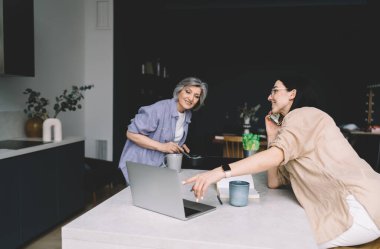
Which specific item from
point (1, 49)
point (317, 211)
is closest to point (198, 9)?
point (1, 49)

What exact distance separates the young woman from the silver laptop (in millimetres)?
111

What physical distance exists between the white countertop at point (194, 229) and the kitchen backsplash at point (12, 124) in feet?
8.81

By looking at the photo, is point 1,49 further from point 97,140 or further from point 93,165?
point 97,140

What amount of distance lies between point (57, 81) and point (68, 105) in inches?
30.1

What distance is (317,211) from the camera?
155 cm

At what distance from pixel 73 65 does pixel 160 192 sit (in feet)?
13.8

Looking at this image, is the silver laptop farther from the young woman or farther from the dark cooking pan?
the dark cooking pan

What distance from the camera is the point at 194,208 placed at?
4.74 feet

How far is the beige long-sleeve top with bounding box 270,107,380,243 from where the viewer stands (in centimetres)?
A: 151

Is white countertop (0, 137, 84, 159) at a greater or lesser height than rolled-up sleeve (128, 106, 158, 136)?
lesser

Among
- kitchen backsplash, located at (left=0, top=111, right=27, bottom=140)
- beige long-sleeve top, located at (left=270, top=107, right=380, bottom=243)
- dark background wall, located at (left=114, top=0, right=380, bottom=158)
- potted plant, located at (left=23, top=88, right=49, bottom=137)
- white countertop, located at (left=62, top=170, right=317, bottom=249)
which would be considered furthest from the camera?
dark background wall, located at (left=114, top=0, right=380, bottom=158)

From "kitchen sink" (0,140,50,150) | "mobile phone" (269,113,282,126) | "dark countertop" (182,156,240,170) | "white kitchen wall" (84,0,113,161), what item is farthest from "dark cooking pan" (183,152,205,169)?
"white kitchen wall" (84,0,113,161)

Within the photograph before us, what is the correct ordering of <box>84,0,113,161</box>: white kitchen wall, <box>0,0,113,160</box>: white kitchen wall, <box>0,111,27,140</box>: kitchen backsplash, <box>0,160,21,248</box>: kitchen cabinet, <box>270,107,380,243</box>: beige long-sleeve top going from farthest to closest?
<box>84,0,113,161</box>: white kitchen wall → <box>0,0,113,160</box>: white kitchen wall → <box>0,111,27,140</box>: kitchen backsplash → <box>0,160,21,248</box>: kitchen cabinet → <box>270,107,380,243</box>: beige long-sleeve top

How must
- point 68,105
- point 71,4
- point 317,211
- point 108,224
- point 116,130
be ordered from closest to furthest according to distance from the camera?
point 108,224 → point 317,211 → point 68,105 → point 71,4 → point 116,130
